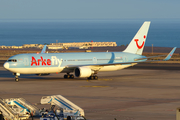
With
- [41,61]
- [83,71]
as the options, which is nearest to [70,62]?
[83,71]

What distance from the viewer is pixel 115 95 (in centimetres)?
3434

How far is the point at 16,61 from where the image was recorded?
45.7 m

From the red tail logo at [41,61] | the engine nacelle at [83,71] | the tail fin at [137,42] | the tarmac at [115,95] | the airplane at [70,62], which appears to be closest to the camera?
the tarmac at [115,95]

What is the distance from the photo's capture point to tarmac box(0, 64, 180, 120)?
25281mm

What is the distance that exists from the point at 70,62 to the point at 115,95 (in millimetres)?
15846

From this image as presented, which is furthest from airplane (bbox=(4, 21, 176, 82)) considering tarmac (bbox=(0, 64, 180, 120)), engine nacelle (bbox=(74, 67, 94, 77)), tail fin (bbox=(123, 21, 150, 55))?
tarmac (bbox=(0, 64, 180, 120))

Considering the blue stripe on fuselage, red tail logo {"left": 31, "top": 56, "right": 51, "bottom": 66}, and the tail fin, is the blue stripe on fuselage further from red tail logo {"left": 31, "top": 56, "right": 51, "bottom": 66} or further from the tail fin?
the tail fin

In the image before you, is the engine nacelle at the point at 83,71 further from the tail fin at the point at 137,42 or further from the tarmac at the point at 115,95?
the tail fin at the point at 137,42

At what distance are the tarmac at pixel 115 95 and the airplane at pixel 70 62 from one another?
197 centimetres

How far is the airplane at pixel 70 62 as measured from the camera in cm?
4588

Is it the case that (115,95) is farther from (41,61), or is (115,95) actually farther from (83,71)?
(41,61)

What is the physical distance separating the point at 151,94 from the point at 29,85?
1628cm

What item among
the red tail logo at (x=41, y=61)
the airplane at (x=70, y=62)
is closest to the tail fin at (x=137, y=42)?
the airplane at (x=70, y=62)

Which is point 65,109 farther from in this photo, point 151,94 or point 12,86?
point 12,86
